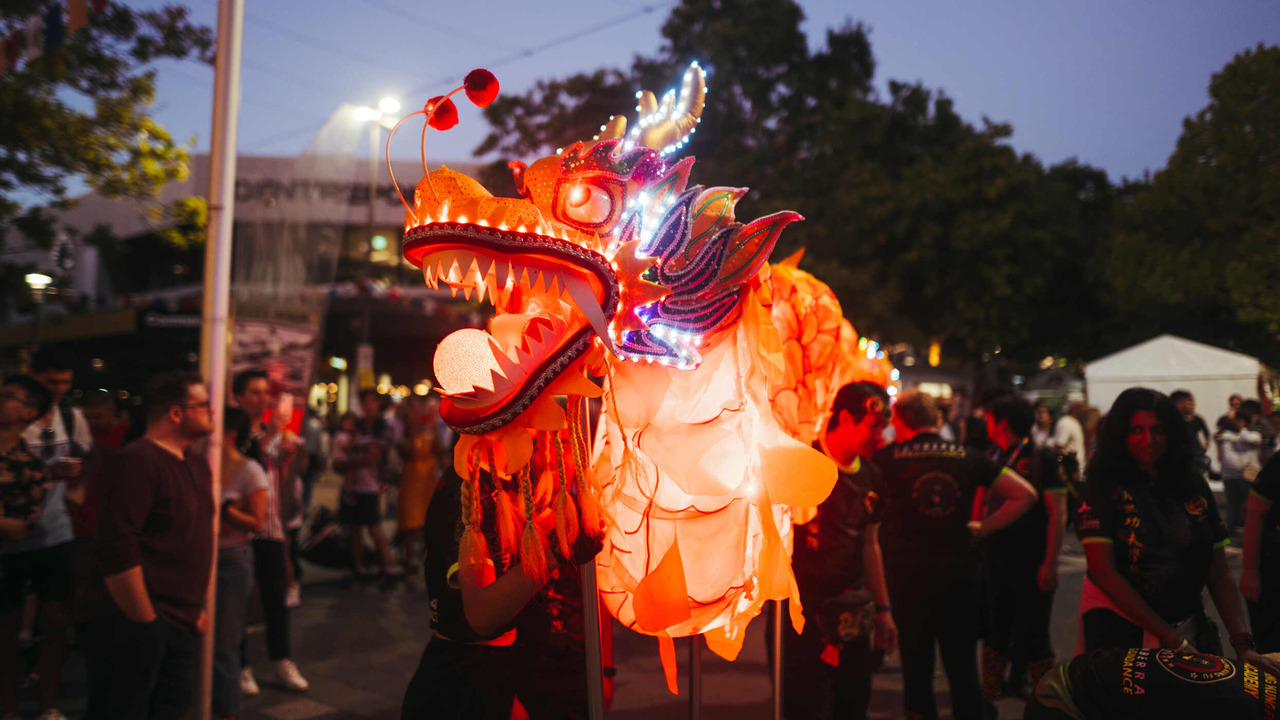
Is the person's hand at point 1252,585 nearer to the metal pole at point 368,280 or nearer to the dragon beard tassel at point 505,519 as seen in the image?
the dragon beard tassel at point 505,519

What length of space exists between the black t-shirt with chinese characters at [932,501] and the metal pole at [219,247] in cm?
294

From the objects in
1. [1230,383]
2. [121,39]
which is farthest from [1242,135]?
[121,39]

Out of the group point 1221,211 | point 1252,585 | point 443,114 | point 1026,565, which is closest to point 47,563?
point 443,114

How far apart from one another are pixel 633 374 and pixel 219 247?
8.31ft

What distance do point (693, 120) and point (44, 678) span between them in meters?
4.49

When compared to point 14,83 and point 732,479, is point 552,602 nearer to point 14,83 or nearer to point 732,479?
point 732,479

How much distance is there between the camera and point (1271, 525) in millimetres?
3076

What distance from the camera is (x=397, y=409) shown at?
39.9 feet

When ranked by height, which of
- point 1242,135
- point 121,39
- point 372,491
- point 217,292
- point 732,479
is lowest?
point 372,491

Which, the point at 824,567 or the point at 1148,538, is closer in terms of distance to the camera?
the point at 1148,538

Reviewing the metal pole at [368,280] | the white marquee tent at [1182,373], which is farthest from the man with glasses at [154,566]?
the white marquee tent at [1182,373]

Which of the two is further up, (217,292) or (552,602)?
(217,292)

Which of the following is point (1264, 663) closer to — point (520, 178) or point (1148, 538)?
point (1148, 538)

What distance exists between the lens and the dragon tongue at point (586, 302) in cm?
174
